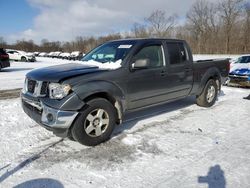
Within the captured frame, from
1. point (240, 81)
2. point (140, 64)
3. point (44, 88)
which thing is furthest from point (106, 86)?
point (240, 81)

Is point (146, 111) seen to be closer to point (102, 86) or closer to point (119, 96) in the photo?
point (119, 96)

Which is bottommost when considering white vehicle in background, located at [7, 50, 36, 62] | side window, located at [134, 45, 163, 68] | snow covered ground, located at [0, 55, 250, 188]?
snow covered ground, located at [0, 55, 250, 188]

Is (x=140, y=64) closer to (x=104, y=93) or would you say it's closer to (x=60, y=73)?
(x=104, y=93)

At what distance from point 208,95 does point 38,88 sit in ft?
15.6

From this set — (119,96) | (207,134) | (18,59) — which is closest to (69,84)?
(119,96)

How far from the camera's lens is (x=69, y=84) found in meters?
3.96

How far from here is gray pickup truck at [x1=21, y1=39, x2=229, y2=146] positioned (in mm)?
3961

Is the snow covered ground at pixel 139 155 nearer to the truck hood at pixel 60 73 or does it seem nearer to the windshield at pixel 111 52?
the truck hood at pixel 60 73

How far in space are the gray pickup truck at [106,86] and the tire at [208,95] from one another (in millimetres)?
749

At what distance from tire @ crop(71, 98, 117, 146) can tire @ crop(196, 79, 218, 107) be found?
3294mm

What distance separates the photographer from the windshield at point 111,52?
4.93m

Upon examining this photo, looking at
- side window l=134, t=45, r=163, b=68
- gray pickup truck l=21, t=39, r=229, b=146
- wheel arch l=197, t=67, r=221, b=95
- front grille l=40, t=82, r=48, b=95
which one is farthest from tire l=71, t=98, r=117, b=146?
wheel arch l=197, t=67, r=221, b=95

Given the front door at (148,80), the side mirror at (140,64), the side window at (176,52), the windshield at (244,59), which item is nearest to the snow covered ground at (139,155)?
the front door at (148,80)

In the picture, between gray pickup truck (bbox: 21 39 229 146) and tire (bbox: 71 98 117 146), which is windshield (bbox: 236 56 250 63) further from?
tire (bbox: 71 98 117 146)
